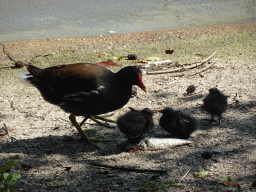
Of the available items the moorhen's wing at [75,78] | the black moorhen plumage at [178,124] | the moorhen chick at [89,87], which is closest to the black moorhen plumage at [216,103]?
the black moorhen plumage at [178,124]

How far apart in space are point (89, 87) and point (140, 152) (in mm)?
943

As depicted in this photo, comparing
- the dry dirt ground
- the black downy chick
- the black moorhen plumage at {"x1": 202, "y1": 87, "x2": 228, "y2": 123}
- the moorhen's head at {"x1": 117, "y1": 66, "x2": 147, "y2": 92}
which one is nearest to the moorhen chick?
the moorhen's head at {"x1": 117, "y1": 66, "x2": 147, "y2": 92}

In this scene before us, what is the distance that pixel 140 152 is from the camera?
127 inches

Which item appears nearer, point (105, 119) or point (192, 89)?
point (105, 119)

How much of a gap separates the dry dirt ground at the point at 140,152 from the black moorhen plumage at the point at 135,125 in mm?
199

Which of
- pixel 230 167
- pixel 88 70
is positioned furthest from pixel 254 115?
pixel 88 70

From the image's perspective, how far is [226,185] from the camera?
2348 mm

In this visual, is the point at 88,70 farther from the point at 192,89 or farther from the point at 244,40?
the point at 244,40

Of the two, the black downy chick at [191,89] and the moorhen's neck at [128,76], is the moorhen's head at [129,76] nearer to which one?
the moorhen's neck at [128,76]

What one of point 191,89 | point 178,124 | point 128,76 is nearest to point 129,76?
point 128,76

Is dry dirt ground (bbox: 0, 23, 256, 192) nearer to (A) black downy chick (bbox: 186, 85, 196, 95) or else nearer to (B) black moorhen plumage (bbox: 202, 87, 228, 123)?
(A) black downy chick (bbox: 186, 85, 196, 95)

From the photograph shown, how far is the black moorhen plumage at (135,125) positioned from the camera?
3.31 meters

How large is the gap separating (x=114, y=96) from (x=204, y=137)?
4.05 ft

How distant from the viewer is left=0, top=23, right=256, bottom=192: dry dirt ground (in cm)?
250
